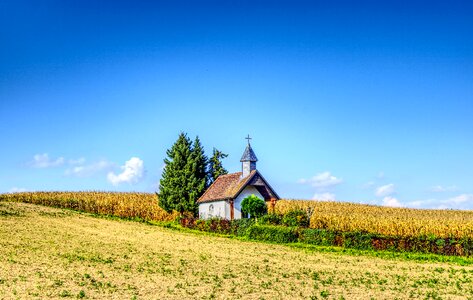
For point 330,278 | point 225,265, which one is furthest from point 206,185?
point 330,278

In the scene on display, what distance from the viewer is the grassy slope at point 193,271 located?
24595 mm

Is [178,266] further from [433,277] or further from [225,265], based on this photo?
[433,277]

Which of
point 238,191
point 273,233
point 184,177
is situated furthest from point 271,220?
point 184,177

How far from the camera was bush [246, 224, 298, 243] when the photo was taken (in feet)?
166

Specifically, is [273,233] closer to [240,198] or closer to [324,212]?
[240,198]

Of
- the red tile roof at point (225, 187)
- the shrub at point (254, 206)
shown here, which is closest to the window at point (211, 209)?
the red tile roof at point (225, 187)

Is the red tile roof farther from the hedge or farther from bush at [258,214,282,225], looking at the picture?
the hedge

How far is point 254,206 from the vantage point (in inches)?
2355

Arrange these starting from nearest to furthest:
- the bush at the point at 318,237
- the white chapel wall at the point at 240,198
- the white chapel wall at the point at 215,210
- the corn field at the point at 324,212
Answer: the bush at the point at 318,237 → the corn field at the point at 324,212 → the white chapel wall at the point at 240,198 → the white chapel wall at the point at 215,210

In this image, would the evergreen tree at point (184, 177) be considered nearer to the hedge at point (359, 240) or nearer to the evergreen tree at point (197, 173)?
the evergreen tree at point (197, 173)

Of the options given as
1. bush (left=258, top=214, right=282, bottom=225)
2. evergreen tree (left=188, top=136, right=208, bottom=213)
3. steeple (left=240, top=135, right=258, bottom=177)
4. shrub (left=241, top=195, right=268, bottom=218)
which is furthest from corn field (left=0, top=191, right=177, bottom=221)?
bush (left=258, top=214, right=282, bottom=225)

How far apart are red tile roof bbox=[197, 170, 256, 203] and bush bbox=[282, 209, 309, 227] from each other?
31.1 feet

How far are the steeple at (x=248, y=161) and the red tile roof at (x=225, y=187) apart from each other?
2.27 feet

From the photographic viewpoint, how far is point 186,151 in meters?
74.9
